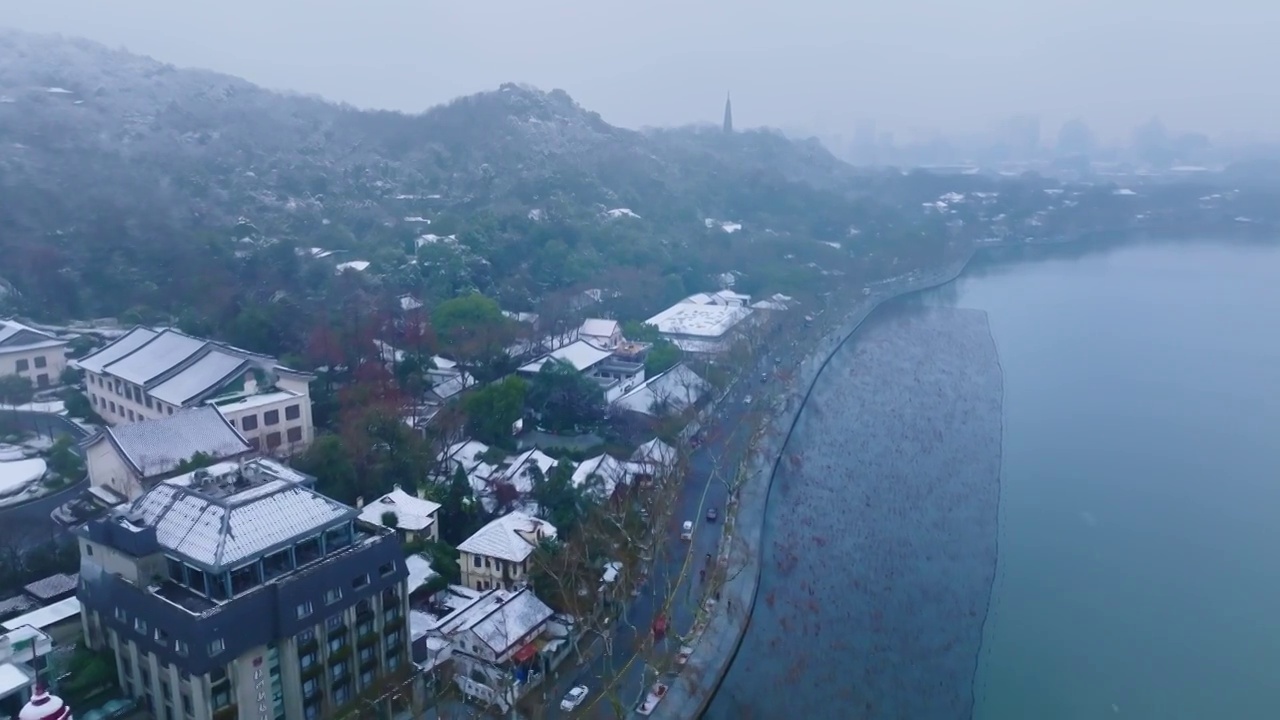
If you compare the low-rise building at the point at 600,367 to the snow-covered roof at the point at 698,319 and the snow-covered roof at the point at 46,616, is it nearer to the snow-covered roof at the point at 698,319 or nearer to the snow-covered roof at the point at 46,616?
the snow-covered roof at the point at 698,319

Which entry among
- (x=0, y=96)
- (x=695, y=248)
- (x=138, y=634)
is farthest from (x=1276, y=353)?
(x=0, y=96)

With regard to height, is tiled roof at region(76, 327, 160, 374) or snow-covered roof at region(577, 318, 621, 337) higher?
tiled roof at region(76, 327, 160, 374)

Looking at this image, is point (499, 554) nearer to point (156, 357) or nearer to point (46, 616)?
point (46, 616)

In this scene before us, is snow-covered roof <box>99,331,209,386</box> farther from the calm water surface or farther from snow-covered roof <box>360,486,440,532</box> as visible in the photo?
the calm water surface

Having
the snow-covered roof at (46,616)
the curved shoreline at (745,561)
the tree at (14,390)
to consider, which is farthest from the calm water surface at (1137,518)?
the tree at (14,390)

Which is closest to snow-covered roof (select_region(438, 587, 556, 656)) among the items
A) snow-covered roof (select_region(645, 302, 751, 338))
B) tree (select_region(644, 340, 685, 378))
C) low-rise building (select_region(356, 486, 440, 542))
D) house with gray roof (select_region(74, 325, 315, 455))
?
low-rise building (select_region(356, 486, 440, 542))
